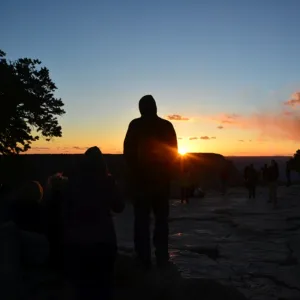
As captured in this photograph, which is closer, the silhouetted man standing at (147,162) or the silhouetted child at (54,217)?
the silhouetted child at (54,217)

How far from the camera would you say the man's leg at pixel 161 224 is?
15.8ft

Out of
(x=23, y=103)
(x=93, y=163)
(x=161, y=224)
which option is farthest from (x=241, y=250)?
(x=23, y=103)

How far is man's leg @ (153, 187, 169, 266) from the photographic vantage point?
4816 millimetres

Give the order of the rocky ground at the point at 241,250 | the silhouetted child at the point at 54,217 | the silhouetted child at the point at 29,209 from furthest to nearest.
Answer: the rocky ground at the point at 241,250 → the silhouetted child at the point at 29,209 → the silhouetted child at the point at 54,217

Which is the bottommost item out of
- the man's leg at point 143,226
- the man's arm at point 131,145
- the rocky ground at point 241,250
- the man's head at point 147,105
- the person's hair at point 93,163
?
the rocky ground at point 241,250

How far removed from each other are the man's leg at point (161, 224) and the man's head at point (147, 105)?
809 millimetres

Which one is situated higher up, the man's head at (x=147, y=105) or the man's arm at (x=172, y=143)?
the man's head at (x=147, y=105)

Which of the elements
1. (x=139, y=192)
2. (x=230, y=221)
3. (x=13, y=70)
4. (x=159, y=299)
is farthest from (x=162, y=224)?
(x=13, y=70)

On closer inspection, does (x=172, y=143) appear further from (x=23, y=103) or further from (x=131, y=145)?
(x=23, y=103)

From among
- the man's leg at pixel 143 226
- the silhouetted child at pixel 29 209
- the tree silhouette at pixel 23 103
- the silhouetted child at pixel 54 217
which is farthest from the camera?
the tree silhouette at pixel 23 103

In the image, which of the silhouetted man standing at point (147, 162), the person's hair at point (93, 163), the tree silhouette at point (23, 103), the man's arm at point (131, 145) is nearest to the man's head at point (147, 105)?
the silhouetted man standing at point (147, 162)

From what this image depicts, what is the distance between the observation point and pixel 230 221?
11.4 metres

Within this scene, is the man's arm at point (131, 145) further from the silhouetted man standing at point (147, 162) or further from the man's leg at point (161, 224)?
the man's leg at point (161, 224)

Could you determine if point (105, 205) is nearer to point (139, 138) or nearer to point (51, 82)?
point (139, 138)
